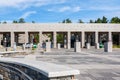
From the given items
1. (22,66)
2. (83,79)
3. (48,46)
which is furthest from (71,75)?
(48,46)

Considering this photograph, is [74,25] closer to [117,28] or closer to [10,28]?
[117,28]

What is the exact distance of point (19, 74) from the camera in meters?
9.00

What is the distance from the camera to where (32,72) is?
286 inches

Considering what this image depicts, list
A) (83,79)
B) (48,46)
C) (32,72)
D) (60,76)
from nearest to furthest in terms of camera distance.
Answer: (60,76), (32,72), (83,79), (48,46)

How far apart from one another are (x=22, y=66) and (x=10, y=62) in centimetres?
185

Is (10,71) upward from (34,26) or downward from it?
downward

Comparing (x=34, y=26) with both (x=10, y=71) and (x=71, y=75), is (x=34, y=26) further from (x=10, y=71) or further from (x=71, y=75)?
(x=71, y=75)

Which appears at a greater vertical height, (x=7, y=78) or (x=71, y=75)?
(x=71, y=75)

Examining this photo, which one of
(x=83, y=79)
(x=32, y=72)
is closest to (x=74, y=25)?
(x=83, y=79)

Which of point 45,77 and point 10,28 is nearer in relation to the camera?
point 45,77

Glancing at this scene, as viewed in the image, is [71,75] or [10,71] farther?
[10,71]

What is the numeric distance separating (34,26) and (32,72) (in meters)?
51.7

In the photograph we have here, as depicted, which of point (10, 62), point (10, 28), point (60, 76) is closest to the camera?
point (60, 76)

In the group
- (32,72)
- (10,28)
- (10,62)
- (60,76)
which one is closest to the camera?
(60,76)
